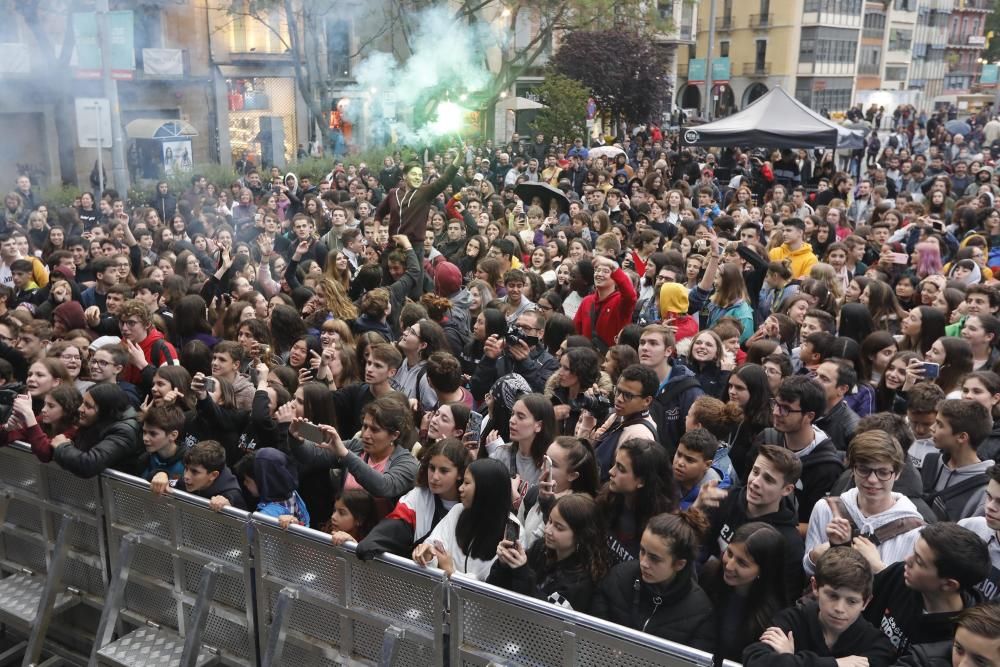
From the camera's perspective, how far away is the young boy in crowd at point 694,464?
3.86 m

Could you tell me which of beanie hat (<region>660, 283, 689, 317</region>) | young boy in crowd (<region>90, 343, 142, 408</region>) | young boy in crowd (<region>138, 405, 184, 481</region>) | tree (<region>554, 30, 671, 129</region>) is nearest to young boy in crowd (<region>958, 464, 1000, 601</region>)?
beanie hat (<region>660, 283, 689, 317</region>)

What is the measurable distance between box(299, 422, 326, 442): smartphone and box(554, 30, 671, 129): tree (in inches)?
1052

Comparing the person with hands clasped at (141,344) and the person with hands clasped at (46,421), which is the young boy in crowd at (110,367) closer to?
the person with hands clasped at (141,344)

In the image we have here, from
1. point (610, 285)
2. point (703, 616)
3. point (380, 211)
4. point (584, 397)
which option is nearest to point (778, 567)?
point (703, 616)

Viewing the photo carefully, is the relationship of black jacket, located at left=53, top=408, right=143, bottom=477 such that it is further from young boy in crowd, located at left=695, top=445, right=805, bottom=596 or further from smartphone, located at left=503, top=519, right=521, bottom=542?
young boy in crowd, located at left=695, top=445, right=805, bottom=596

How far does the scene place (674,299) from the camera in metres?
6.45

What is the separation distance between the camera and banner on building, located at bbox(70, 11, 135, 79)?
1347 cm

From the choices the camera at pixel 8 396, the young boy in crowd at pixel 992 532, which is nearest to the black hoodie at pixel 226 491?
the camera at pixel 8 396

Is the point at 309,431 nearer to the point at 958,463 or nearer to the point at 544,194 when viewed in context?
the point at 958,463

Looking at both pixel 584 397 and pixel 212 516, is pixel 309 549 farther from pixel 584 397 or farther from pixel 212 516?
pixel 584 397

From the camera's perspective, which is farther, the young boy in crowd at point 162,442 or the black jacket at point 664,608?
the young boy in crowd at point 162,442

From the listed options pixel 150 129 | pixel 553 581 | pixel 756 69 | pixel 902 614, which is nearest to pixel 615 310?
pixel 553 581

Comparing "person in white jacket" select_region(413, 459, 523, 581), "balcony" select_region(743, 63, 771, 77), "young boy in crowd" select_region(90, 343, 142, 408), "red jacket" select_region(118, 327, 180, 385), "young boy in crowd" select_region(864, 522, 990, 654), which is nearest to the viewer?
"young boy in crowd" select_region(864, 522, 990, 654)

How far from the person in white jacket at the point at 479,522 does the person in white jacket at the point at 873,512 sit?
116 centimetres
